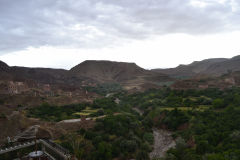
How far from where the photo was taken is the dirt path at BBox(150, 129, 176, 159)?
21281mm

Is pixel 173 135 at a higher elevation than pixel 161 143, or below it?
higher

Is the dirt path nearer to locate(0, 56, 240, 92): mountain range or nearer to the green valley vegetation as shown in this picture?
the green valley vegetation

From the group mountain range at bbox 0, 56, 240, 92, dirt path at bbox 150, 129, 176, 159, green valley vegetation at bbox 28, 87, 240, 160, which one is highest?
mountain range at bbox 0, 56, 240, 92

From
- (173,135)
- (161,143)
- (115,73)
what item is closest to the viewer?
(161,143)

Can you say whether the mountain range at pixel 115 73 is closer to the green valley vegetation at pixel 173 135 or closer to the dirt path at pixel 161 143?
the green valley vegetation at pixel 173 135

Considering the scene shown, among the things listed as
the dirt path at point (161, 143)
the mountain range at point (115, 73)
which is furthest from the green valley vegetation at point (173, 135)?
the mountain range at point (115, 73)

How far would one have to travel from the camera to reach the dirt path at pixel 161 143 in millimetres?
21281

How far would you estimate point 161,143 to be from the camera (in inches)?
966

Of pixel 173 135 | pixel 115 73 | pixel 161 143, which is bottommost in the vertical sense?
pixel 161 143

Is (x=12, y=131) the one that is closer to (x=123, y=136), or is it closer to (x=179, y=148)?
(x=123, y=136)

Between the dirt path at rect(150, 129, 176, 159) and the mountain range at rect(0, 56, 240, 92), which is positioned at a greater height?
the mountain range at rect(0, 56, 240, 92)

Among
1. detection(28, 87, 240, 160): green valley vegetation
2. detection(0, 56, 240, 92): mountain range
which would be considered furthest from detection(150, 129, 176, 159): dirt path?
detection(0, 56, 240, 92): mountain range

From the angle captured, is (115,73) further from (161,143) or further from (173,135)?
(161,143)

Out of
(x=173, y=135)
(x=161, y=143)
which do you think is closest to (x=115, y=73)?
(x=173, y=135)
